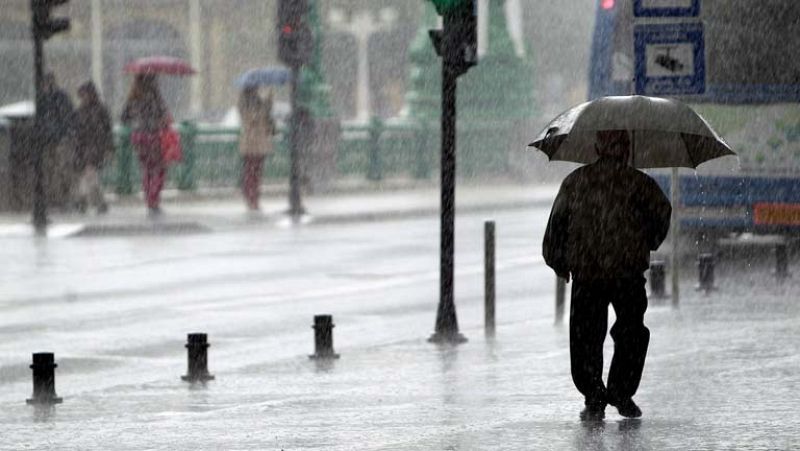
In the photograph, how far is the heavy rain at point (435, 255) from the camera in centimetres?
1058

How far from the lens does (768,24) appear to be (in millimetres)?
20750

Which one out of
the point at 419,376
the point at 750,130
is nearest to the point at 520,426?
the point at 419,376

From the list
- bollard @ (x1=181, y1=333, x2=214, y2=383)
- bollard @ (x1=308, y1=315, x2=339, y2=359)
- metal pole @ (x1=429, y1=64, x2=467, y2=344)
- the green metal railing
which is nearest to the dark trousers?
bollard @ (x1=181, y1=333, x2=214, y2=383)

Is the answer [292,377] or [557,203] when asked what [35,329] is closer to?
[292,377]

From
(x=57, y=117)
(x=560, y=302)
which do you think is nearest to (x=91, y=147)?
(x=57, y=117)

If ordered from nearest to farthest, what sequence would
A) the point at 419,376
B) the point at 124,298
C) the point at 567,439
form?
the point at 567,439 < the point at 419,376 < the point at 124,298

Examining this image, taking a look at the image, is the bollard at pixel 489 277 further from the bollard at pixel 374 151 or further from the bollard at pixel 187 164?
the bollard at pixel 374 151

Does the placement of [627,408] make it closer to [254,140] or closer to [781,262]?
[781,262]

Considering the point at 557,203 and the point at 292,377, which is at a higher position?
the point at 557,203

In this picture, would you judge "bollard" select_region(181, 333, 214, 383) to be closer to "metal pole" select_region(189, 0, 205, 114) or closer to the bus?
the bus

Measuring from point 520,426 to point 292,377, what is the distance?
269 cm

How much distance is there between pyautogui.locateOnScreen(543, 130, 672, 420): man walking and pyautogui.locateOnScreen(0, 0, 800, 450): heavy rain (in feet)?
0.04

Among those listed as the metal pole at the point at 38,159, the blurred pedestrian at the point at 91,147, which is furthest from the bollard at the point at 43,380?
the blurred pedestrian at the point at 91,147

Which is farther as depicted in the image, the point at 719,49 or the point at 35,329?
the point at 719,49
